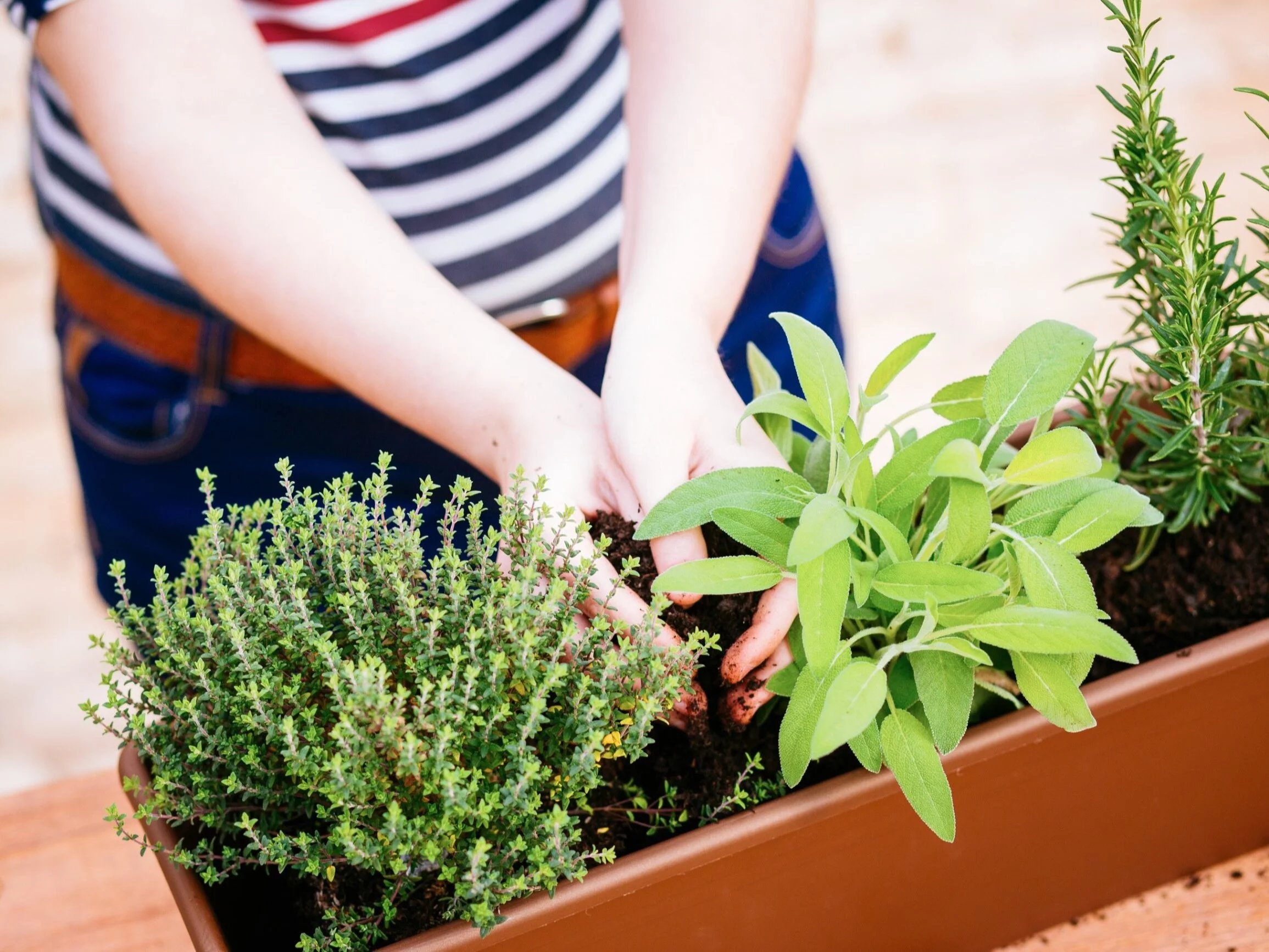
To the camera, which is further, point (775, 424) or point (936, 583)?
point (775, 424)

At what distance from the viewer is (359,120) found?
1061 millimetres

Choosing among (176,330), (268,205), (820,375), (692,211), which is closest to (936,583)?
(820,375)

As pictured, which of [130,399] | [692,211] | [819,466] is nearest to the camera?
[819,466]

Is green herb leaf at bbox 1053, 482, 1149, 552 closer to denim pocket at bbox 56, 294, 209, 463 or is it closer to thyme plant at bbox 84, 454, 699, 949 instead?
thyme plant at bbox 84, 454, 699, 949

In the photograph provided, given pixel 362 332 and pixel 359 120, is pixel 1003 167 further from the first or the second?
pixel 362 332

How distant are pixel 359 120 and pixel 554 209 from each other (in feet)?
0.69

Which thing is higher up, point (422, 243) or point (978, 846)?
point (422, 243)

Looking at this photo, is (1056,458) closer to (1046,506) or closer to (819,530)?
(1046,506)

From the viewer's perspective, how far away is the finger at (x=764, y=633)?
66cm

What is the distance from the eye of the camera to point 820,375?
25.3 inches

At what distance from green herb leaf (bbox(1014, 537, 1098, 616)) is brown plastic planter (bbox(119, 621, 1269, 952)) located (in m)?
0.09

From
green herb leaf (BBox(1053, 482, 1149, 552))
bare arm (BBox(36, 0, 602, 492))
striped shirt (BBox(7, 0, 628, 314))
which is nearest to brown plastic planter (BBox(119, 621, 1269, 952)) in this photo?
green herb leaf (BBox(1053, 482, 1149, 552))

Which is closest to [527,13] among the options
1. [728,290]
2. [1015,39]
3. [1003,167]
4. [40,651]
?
[728,290]

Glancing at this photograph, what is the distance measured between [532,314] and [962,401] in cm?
56
